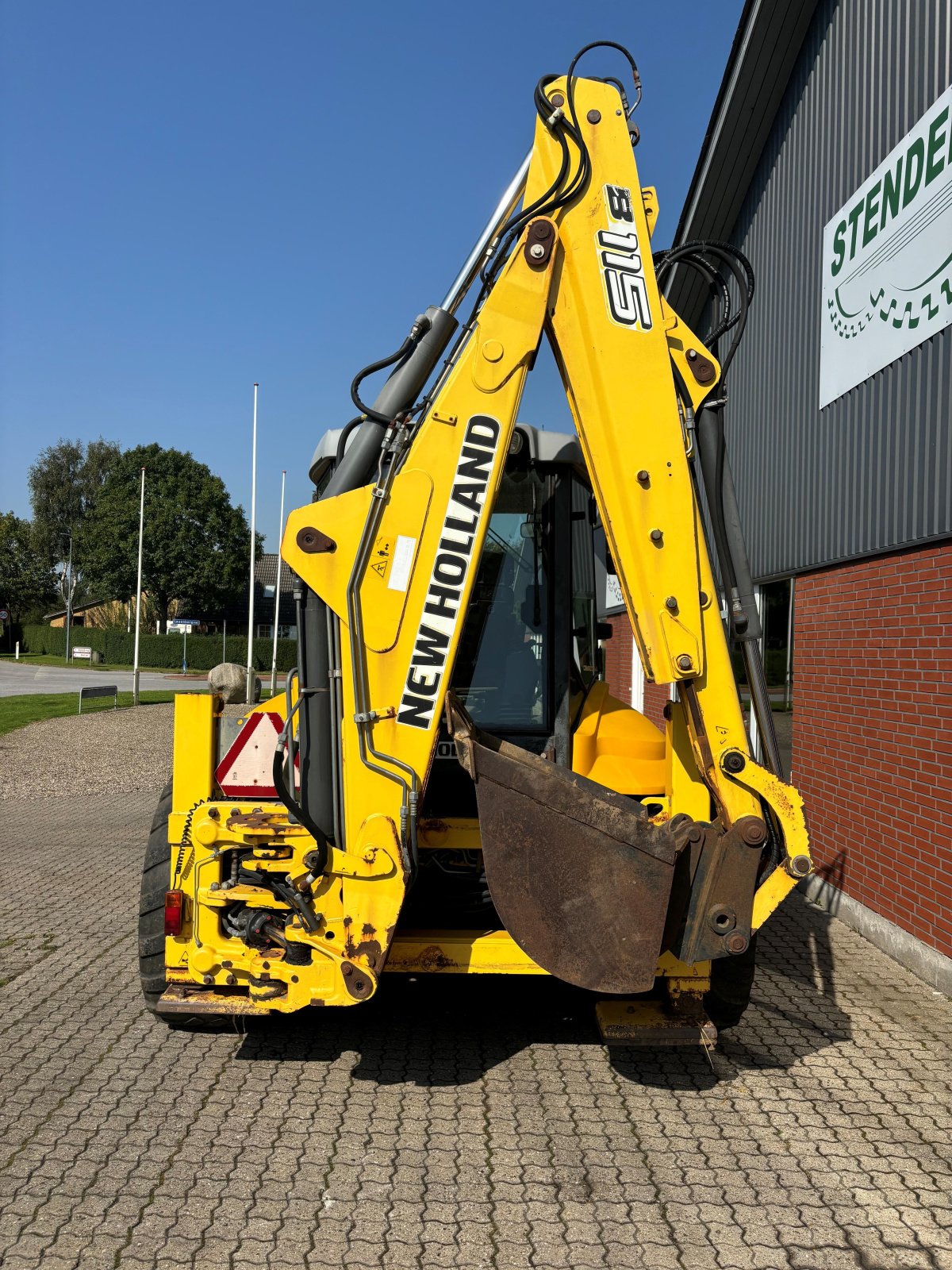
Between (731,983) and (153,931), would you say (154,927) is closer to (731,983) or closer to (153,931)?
(153,931)

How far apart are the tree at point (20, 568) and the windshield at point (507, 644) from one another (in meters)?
70.2

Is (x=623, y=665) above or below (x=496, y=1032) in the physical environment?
above

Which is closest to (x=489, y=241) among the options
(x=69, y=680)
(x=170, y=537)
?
(x=69, y=680)

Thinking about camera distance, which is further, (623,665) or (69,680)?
(69,680)

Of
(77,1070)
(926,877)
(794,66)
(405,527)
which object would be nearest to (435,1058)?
(77,1070)

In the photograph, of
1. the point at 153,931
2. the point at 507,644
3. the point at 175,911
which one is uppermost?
the point at 507,644

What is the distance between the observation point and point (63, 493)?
7169 cm

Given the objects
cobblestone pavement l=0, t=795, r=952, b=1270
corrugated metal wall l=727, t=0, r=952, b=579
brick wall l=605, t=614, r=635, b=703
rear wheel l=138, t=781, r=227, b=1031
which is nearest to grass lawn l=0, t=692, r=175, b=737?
brick wall l=605, t=614, r=635, b=703

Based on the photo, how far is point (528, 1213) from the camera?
3.38m

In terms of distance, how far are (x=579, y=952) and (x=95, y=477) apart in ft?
246

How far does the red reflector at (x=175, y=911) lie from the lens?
439 cm

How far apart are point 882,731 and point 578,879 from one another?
13.3ft

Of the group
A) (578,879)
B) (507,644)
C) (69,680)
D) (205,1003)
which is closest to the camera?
(578,879)

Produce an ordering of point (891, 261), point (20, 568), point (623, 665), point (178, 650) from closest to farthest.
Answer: point (891, 261)
point (623, 665)
point (178, 650)
point (20, 568)
